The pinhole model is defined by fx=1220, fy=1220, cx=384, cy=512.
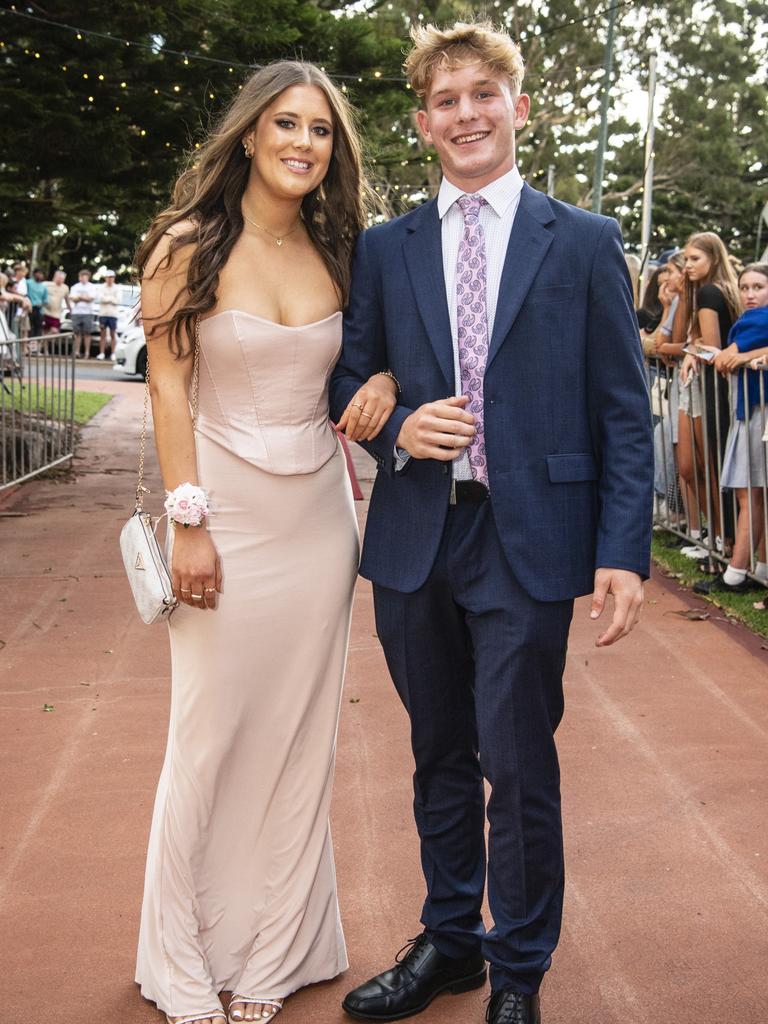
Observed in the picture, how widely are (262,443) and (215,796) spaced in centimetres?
93

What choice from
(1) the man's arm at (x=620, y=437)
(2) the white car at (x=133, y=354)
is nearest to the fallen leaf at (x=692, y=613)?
(1) the man's arm at (x=620, y=437)

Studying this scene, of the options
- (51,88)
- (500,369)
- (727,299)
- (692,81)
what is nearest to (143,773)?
(500,369)

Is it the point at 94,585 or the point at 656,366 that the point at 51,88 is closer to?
the point at 94,585

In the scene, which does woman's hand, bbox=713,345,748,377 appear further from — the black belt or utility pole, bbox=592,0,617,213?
utility pole, bbox=592,0,617,213

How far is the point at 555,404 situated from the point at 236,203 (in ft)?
3.30

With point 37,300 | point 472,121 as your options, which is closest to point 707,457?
point 472,121

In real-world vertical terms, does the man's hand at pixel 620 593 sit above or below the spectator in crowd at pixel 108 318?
below

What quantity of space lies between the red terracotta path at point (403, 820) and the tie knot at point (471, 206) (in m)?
1.97

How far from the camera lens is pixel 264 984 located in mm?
3100

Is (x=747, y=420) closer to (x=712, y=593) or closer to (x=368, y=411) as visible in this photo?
(x=712, y=593)

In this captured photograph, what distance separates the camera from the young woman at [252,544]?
9.91 ft

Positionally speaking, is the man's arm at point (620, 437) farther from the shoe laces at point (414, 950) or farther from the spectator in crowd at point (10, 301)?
the spectator in crowd at point (10, 301)

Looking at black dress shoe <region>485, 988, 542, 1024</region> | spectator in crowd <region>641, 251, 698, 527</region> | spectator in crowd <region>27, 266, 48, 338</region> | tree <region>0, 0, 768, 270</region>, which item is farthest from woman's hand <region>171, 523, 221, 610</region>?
spectator in crowd <region>27, 266, 48, 338</region>

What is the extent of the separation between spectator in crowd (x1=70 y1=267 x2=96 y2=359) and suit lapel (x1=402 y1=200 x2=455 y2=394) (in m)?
25.7
